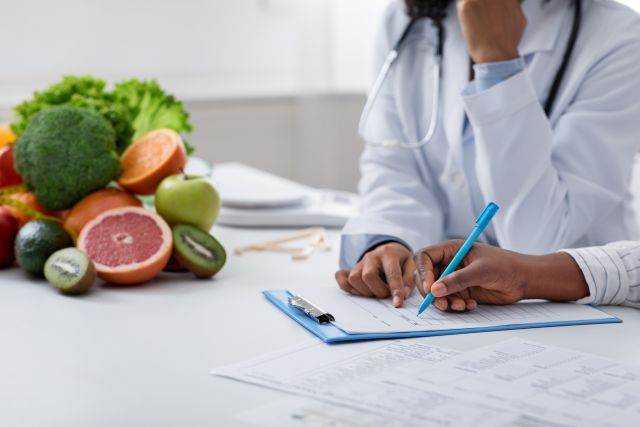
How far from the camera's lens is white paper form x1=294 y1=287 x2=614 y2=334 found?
1.05 meters

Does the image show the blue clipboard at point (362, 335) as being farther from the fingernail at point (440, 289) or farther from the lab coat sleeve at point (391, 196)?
the lab coat sleeve at point (391, 196)

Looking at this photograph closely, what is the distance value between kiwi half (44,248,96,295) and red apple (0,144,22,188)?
243 millimetres

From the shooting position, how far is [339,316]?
1.08 m

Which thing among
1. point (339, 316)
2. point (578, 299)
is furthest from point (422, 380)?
point (578, 299)

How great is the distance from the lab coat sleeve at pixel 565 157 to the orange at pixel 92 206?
0.55 m

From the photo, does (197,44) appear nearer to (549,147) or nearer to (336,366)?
(549,147)

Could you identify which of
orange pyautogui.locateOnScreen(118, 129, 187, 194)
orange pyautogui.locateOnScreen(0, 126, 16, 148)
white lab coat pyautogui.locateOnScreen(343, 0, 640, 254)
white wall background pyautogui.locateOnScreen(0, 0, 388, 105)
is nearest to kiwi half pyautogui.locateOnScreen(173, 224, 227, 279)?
orange pyautogui.locateOnScreen(118, 129, 187, 194)

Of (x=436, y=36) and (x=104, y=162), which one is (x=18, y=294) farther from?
(x=436, y=36)

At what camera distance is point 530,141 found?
1.38 metres

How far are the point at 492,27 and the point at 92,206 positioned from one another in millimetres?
672

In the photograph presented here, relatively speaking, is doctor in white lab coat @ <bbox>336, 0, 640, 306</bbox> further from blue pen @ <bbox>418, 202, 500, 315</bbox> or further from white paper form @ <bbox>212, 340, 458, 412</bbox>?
white paper form @ <bbox>212, 340, 458, 412</bbox>

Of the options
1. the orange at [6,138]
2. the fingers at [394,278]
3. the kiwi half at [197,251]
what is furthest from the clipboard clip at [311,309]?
the orange at [6,138]

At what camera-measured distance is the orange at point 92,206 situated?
4.59ft

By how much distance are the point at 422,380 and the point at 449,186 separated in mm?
763
